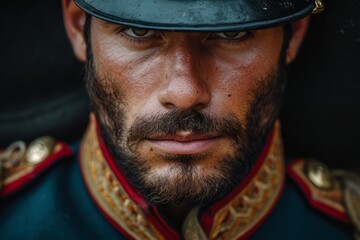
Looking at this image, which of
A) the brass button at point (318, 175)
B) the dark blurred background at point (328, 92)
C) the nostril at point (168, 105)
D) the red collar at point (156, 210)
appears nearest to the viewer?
the nostril at point (168, 105)

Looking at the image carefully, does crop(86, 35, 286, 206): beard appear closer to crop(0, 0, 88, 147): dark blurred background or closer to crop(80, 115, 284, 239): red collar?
crop(80, 115, 284, 239): red collar

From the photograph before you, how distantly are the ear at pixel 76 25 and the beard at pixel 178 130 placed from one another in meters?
0.11

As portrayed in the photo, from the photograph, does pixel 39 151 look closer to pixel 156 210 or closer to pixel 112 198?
pixel 112 198

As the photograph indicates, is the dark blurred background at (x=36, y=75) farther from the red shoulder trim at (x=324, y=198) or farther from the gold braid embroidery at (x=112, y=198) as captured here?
the red shoulder trim at (x=324, y=198)

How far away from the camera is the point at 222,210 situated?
1351 mm

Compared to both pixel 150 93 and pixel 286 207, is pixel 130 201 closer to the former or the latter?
pixel 150 93

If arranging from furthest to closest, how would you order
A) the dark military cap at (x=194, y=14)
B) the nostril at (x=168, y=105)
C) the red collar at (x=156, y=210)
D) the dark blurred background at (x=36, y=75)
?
the dark blurred background at (x=36, y=75) → the red collar at (x=156, y=210) → the nostril at (x=168, y=105) → the dark military cap at (x=194, y=14)

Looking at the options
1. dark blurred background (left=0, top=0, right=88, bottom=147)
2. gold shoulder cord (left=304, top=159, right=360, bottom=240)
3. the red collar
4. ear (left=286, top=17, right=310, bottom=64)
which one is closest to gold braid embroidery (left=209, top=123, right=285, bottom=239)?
the red collar

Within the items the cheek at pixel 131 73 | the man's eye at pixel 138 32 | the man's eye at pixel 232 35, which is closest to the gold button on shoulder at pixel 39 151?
the cheek at pixel 131 73

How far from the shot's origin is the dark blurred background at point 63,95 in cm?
163

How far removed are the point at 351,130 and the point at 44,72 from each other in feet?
3.17

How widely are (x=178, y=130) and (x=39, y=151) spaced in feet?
1.81

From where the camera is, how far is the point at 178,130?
1.16 metres

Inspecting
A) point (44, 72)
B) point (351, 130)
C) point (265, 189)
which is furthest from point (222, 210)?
point (44, 72)
